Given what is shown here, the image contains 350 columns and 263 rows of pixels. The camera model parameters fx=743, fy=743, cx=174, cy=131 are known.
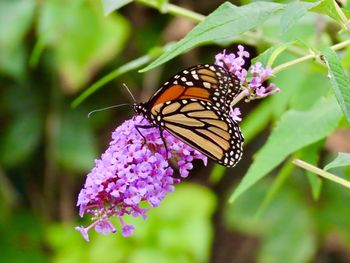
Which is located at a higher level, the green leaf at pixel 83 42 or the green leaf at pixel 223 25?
the green leaf at pixel 223 25

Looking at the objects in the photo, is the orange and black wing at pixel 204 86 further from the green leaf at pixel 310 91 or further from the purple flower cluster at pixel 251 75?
the green leaf at pixel 310 91

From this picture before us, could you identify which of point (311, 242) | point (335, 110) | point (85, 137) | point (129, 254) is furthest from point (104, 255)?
point (335, 110)

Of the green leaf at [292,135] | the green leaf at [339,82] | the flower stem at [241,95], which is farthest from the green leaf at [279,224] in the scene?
the green leaf at [339,82]

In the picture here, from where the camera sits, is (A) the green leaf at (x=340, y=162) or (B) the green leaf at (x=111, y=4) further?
(B) the green leaf at (x=111, y=4)

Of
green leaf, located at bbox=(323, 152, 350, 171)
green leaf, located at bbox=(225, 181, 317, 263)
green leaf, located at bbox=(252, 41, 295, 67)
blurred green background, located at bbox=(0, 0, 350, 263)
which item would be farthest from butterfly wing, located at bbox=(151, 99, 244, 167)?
green leaf, located at bbox=(225, 181, 317, 263)

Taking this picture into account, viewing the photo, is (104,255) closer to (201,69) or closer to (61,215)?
(61,215)

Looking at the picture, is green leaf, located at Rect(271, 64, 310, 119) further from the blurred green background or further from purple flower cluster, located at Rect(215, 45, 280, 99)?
the blurred green background
